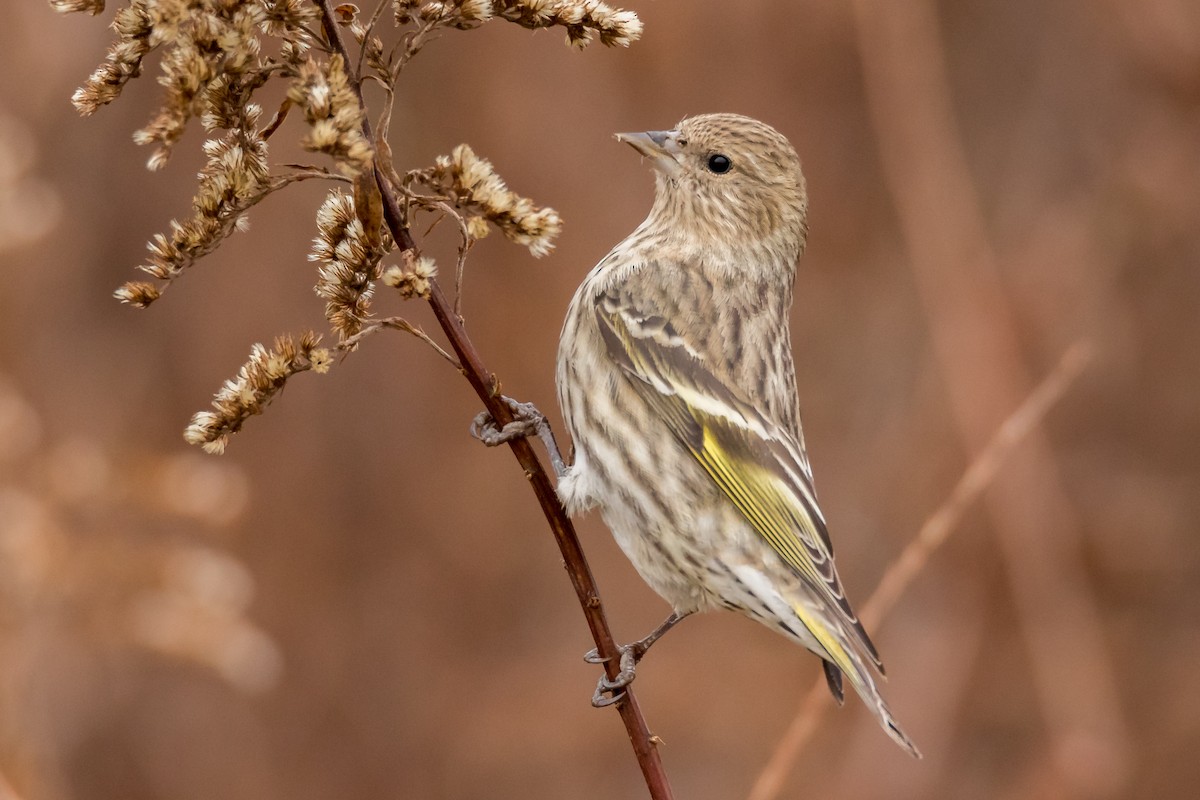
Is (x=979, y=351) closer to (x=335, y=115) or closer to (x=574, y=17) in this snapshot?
(x=574, y=17)

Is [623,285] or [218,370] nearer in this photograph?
[623,285]

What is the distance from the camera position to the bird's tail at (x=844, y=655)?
3303mm

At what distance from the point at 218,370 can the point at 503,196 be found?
14.6 ft

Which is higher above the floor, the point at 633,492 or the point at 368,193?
the point at 368,193

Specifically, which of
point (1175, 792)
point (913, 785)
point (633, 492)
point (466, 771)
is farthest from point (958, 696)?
point (633, 492)

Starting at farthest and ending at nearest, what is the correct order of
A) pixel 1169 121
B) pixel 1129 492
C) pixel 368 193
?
pixel 1129 492
pixel 1169 121
pixel 368 193

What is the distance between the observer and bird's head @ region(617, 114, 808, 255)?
4.17 metres

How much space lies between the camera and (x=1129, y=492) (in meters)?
7.24

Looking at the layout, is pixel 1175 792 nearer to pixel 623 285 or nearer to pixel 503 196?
pixel 623 285

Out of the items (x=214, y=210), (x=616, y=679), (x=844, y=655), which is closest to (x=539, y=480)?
(x=616, y=679)

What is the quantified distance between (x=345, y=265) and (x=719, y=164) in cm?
212

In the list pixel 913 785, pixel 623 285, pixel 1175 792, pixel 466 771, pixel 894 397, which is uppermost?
pixel 623 285

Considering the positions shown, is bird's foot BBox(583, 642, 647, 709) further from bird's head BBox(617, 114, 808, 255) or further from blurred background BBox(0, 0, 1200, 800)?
blurred background BBox(0, 0, 1200, 800)

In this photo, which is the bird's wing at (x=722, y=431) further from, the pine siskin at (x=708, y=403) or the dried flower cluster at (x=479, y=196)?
the dried flower cluster at (x=479, y=196)
